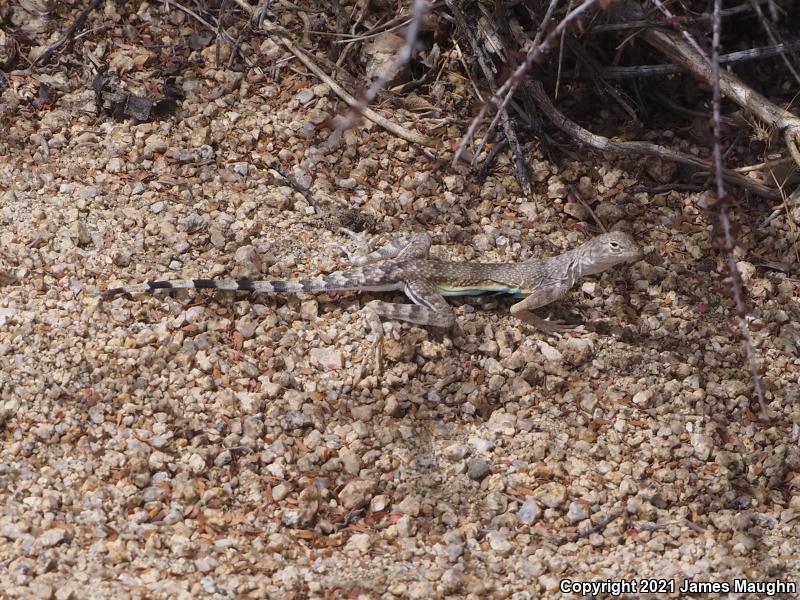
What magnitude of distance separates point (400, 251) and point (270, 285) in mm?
796

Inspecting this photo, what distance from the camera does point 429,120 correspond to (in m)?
5.66

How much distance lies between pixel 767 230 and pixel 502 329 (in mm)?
1782

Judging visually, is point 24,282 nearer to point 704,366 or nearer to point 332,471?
point 332,471

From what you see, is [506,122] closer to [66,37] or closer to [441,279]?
[441,279]

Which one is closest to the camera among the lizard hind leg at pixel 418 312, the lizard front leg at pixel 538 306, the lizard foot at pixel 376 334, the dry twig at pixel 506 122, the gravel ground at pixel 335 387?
the gravel ground at pixel 335 387

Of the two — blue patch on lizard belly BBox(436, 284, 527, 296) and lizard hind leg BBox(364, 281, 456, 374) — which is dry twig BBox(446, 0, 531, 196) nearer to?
blue patch on lizard belly BBox(436, 284, 527, 296)

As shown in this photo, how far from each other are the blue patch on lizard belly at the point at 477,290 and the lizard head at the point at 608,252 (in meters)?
0.40

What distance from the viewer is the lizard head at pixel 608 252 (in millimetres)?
4941

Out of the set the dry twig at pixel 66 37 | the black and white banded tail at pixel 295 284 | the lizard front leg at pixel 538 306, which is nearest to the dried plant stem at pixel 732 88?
the lizard front leg at pixel 538 306

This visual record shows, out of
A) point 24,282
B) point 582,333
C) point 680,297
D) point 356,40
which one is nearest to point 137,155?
point 24,282

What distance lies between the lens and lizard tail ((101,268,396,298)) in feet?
15.1

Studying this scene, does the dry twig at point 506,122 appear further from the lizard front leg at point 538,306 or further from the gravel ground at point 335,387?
the lizard front leg at point 538,306

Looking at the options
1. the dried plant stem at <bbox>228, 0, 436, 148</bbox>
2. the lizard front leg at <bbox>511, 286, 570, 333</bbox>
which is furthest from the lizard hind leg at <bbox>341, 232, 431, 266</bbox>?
the dried plant stem at <bbox>228, 0, 436, 148</bbox>

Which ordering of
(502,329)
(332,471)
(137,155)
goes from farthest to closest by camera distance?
(137,155)
(502,329)
(332,471)
